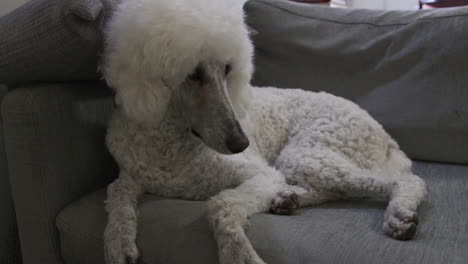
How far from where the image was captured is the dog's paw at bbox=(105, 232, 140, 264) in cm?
88

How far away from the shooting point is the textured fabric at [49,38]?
94 centimetres

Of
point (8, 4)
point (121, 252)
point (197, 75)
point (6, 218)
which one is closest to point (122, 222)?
point (121, 252)

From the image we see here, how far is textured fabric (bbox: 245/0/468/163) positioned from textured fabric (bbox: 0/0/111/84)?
82 centimetres

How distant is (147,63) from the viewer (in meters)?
0.92

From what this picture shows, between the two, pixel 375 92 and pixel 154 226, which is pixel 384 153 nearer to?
pixel 375 92

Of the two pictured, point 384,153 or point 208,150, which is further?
point 384,153

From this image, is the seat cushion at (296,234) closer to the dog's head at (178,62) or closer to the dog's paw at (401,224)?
the dog's paw at (401,224)

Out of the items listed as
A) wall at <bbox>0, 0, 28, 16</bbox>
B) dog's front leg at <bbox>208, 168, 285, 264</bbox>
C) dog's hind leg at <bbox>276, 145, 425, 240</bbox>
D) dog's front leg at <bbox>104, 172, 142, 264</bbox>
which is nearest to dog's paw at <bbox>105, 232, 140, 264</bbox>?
dog's front leg at <bbox>104, 172, 142, 264</bbox>

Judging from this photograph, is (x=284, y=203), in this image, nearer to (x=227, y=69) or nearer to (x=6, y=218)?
(x=227, y=69)

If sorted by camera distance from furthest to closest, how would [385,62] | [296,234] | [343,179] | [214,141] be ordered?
[385,62], [343,179], [214,141], [296,234]

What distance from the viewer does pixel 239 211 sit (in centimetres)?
90

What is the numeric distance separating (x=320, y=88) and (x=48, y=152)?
1.01 metres

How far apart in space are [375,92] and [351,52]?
17cm

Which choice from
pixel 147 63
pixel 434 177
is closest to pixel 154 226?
pixel 147 63
